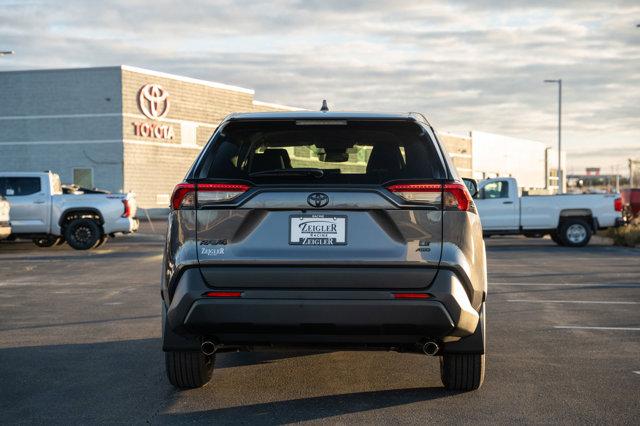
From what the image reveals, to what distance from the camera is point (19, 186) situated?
80.1 feet

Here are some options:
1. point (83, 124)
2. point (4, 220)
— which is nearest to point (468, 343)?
point (4, 220)

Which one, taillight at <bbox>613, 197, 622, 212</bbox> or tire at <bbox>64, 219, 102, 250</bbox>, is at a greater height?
taillight at <bbox>613, 197, 622, 212</bbox>

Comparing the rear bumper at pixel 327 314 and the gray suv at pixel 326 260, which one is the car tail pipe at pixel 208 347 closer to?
the gray suv at pixel 326 260

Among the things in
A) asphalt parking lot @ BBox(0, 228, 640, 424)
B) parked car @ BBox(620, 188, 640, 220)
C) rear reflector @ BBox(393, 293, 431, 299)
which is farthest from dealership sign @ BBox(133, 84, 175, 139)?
rear reflector @ BBox(393, 293, 431, 299)

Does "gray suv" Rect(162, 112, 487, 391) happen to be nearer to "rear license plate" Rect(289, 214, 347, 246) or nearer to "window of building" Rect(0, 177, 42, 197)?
"rear license plate" Rect(289, 214, 347, 246)

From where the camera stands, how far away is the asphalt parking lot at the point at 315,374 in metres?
6.06

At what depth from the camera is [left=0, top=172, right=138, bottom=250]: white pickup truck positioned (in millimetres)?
24188

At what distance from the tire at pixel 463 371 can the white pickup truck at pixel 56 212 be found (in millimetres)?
18769

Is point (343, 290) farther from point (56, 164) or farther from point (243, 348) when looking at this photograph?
point (56, 164)

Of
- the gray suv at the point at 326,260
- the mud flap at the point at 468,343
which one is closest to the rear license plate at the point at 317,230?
the gray suv at the point at 326,260

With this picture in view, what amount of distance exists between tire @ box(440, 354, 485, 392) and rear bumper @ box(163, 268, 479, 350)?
26.5 inches

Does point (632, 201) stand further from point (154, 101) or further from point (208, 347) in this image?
point (208, 347)

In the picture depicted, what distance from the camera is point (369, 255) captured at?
18.6 ft

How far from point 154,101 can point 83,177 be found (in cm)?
591
